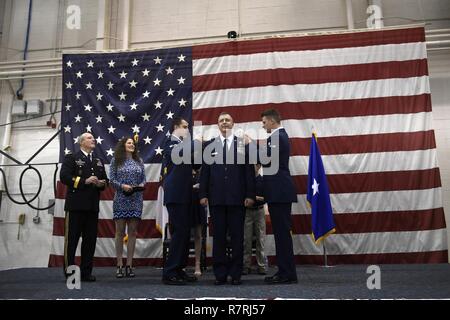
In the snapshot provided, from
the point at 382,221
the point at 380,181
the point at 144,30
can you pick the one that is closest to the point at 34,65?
the point at 144,30

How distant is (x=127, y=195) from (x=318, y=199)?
198 cm

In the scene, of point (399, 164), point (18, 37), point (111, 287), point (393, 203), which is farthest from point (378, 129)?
point (18, 37)

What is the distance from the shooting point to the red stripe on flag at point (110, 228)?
461 centimetres

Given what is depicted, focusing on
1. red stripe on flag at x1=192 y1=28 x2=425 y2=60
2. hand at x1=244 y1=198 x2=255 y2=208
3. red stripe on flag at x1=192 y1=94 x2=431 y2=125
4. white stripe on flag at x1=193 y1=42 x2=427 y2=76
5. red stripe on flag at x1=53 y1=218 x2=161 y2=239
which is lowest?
red stripe on flag at x1=53 y1=218 x2=161 y2=239

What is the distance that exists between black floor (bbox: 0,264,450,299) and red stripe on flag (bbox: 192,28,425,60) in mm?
2666

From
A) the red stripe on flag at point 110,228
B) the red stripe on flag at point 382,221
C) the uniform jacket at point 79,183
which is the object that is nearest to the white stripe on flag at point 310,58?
the red stripe on flag at point 382,221

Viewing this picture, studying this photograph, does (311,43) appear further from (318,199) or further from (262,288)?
(262,288)

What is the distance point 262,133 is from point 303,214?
107 cm

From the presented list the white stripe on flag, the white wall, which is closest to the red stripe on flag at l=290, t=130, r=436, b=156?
the white wall

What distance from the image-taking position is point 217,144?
111 inches

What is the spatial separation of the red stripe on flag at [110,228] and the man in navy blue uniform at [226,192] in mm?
2001

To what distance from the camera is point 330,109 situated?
4492mm

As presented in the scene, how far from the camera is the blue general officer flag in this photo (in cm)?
395

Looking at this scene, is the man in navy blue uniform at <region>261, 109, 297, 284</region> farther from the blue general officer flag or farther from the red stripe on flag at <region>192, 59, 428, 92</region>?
the red stripe on flag at <region>192, 59, 428, 92</region>
